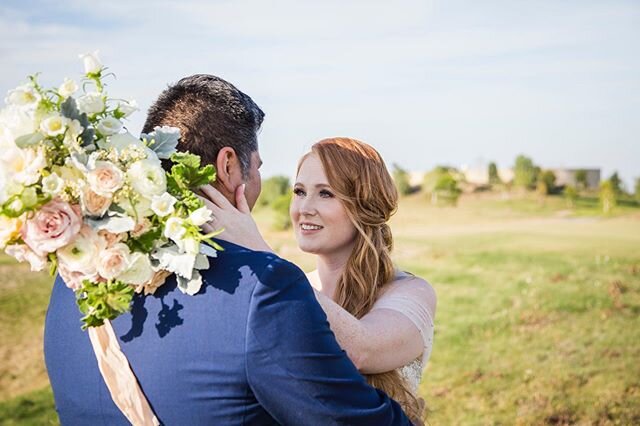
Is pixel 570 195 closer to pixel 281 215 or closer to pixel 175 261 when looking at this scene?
pixel 281 215

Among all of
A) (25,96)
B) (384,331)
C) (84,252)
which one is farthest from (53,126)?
(384,331)

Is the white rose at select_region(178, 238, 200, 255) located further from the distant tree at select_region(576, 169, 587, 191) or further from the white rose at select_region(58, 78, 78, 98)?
the distant tree at select_region(576, 169, 587, 191)

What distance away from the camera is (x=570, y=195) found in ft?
91.6

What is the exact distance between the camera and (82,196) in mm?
2400

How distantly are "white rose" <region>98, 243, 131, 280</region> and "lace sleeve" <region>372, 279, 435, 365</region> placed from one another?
5.94 ft

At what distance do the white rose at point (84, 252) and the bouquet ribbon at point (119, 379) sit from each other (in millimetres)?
210

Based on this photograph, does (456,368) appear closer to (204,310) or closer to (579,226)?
(204,310)

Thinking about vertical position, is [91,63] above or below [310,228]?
above

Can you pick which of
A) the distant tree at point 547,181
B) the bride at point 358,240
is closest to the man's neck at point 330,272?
the bride at point 358,240

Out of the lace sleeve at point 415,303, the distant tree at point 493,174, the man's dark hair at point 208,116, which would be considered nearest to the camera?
the man's dark hair at point 208,116

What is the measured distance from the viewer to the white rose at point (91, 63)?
257 centimetres

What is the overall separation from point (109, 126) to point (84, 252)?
420 millimetres

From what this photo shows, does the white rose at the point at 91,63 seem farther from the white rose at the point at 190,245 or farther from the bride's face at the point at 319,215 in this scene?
the bride's face at the point at 319,215

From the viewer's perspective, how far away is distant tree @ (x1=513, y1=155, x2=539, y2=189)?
94.6ft
